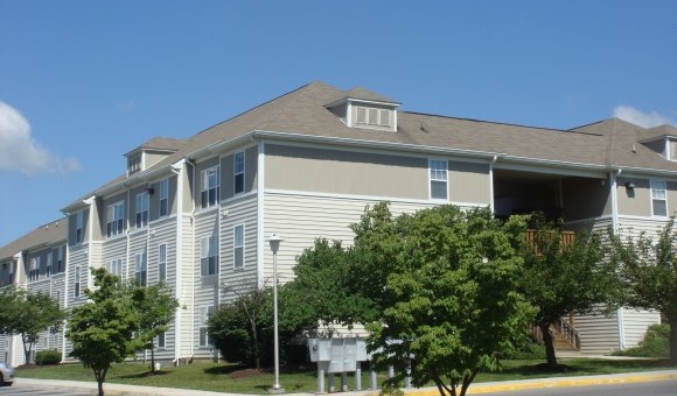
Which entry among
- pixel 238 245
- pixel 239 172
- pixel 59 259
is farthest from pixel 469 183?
pixel 59 259

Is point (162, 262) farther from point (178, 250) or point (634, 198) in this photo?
point (634, 198)

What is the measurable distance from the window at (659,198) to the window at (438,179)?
10.9 m

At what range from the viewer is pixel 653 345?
38.7 metres

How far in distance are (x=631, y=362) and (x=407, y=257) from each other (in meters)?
20.3

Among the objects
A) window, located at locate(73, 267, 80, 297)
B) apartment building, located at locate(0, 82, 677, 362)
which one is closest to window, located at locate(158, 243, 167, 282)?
apartment building, located at locate(0, 82, 677, 362)

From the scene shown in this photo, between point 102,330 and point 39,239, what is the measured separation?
47.7 m

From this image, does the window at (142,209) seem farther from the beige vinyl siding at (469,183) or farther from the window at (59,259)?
the window at (59,259)

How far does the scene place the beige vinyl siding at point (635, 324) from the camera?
1619 inches

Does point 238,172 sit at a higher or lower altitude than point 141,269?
higher

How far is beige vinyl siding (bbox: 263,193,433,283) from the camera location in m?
35.2

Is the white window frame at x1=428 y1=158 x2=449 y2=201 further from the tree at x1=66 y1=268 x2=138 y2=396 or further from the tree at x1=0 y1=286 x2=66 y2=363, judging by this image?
the tree at x1=0 y1=286 x2=66 y2=363

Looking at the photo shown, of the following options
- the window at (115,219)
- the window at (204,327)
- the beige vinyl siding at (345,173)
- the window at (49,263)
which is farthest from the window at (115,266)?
the window at (49,263)

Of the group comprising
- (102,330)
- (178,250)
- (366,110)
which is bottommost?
(102,330)

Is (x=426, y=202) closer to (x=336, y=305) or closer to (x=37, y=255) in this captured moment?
(x=336, y=305)
